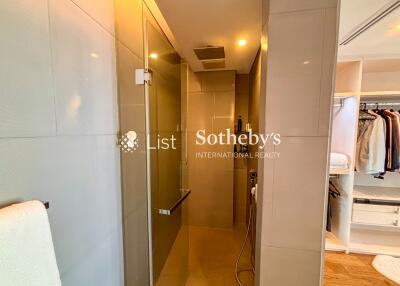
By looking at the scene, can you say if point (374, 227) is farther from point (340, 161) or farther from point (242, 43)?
point (242, 43)

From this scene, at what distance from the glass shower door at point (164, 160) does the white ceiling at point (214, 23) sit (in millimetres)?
145

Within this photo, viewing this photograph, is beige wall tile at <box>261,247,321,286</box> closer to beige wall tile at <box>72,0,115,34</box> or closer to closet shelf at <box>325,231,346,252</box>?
beige wall tile at <box>72,0,115,34</box>

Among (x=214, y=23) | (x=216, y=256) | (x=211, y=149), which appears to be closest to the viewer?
(x=214, y=23)

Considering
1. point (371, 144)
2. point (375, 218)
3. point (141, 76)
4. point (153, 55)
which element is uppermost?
point (153, 55)

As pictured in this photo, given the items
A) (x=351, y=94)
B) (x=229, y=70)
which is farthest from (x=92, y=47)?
(x=351, y=94)

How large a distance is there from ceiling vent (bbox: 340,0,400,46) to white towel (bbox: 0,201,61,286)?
7.36ft

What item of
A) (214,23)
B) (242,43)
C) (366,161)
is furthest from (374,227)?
(214,23)

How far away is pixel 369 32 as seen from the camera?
166 cm

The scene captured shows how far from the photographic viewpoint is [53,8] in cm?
66

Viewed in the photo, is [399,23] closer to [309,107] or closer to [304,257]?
[309,107]

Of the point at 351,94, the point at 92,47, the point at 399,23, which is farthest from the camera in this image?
the point at 351,94

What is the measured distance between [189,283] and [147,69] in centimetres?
198

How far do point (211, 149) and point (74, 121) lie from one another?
2.16 m

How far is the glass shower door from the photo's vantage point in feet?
4.30
